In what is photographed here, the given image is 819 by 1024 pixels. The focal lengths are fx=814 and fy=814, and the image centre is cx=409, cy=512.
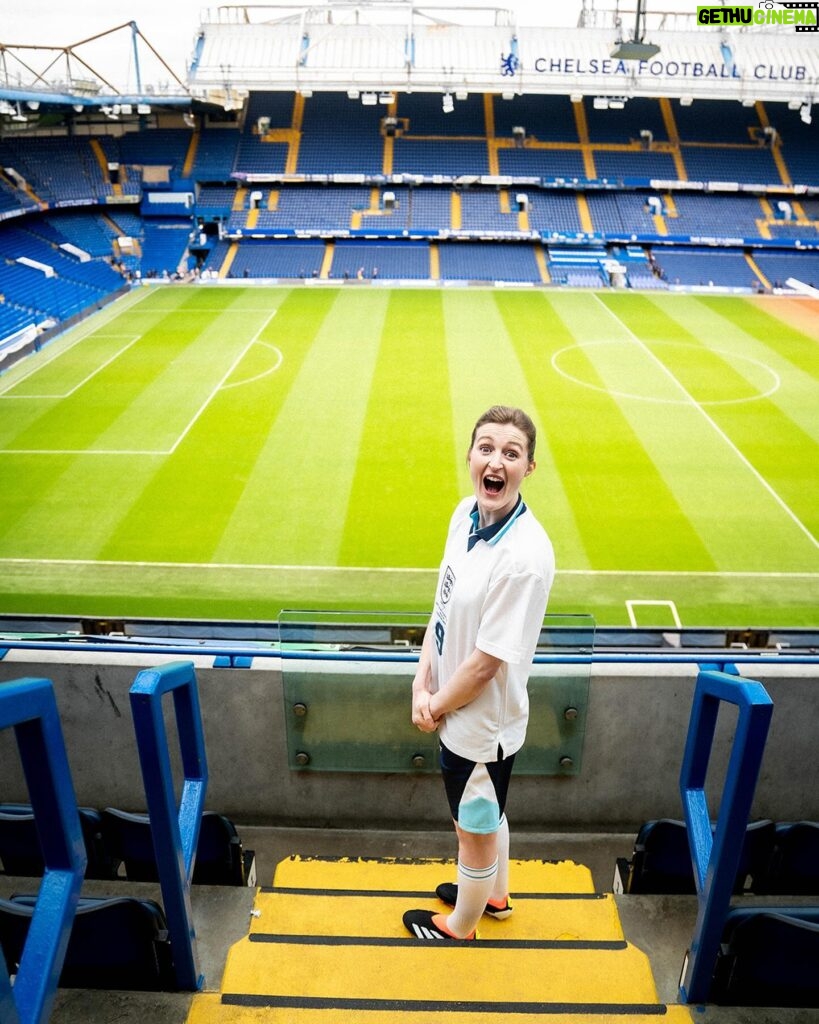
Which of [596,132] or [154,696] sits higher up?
[596,132]

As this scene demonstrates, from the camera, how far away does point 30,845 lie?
4.07 metres

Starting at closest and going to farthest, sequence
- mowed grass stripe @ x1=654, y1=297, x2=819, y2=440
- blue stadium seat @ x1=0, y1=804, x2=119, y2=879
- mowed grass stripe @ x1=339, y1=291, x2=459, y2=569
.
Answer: blue stadium seat @ x1=0, y1=804, x2=119, y2=879 < mowed grass stripe @ x1=339, y1=291, x2=459, y2=569 < mowed grass stripe @ x1=654, y1=297, x2=819, y2=440

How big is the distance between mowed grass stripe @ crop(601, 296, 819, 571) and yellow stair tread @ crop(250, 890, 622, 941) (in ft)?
36.1

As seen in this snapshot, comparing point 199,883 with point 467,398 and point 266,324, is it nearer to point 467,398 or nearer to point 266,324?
point 467,398

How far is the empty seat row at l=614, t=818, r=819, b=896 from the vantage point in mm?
4012

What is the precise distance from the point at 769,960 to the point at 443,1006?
123cm

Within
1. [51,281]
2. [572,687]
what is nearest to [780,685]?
[572,687]

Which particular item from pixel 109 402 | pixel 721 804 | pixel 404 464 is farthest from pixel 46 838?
pixel 109 402

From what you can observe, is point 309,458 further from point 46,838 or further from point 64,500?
point 46,838

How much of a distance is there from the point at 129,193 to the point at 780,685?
149ft

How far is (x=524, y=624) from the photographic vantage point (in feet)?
10.7

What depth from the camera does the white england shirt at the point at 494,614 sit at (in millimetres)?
3227

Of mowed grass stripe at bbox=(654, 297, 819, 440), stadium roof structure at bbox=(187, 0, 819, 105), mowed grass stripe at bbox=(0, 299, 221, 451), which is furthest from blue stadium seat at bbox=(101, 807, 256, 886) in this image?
stadium roof structure at bbox=(187, 0, 819, 105)

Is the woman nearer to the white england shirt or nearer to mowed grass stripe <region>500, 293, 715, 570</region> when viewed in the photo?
the white england shirt
